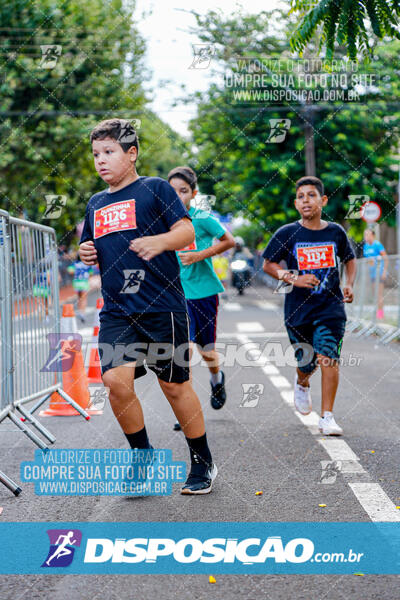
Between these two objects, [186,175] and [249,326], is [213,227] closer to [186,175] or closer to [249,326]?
[186,175]

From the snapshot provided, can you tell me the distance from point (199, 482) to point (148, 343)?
79 centimetres

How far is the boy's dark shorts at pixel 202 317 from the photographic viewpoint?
21.0 ft

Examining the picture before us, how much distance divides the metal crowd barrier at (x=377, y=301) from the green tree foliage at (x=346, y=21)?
7674mm

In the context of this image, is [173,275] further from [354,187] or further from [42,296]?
[354,187]

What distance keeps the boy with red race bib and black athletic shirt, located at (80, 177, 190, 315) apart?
6.05 ft

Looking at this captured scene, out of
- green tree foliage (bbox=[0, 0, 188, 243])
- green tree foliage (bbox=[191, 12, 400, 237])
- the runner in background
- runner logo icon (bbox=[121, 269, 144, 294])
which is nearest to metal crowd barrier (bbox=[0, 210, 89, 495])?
runner logo icon (bbox=[121, 269, 144, 294])

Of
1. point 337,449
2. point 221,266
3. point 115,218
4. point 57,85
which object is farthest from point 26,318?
point 221,266

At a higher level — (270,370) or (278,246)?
(278,246)

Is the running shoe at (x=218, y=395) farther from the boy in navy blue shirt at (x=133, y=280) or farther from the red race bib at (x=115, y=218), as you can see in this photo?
the red race bib at (x=115, y=218)

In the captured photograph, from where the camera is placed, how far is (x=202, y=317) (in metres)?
6.44

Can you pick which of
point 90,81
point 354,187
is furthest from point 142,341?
point 90,81

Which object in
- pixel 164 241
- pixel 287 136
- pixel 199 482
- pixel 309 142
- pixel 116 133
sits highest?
pixel 287 136

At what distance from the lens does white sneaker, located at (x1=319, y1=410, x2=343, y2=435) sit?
589 cm

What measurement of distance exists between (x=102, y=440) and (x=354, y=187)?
19271mm
